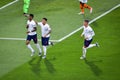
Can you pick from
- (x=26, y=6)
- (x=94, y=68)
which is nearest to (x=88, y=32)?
(x=94, y=68)

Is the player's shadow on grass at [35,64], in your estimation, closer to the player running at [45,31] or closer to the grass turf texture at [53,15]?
the player running at [45,31]

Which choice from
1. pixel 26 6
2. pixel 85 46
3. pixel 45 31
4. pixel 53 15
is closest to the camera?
pixel 85 46

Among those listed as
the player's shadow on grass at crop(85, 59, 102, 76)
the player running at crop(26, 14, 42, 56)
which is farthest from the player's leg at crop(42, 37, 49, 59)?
the player's shadow on grass at crop(85, 59, 102, 76)

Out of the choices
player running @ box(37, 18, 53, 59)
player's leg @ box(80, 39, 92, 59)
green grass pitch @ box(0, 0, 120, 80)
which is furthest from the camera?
player running @ box(37, 18, 53, 59)

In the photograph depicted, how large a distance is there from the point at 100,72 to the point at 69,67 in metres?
1.79

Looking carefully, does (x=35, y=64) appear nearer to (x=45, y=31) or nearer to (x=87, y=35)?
(x=45, y=31)

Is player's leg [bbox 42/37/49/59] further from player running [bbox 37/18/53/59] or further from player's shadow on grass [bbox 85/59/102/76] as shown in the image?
player's shadow on grass [bbox 85/59/102/76]

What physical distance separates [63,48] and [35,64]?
8.28 feet

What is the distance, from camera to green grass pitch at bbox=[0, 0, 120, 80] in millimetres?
22266

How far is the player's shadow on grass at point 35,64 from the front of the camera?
22.7 m

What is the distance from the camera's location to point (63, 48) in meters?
Answer: 25.3

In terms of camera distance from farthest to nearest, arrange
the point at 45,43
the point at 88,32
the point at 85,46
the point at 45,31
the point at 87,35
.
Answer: the point at 45,43
the point at 45,31
the point at 85,46
the point at 87,35
the point at 88,32

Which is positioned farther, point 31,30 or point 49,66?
point 31,30

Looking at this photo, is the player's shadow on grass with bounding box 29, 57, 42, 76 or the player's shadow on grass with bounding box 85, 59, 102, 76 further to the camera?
the player's shadow on grass with bounding box 29, 57, 42, 76
